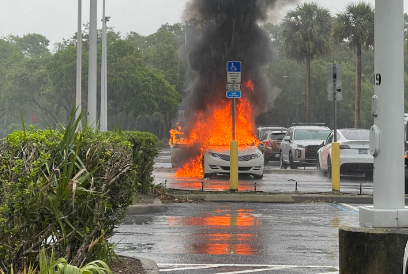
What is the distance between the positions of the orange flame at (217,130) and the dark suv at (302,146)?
11.2 ft

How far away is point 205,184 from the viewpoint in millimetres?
19500

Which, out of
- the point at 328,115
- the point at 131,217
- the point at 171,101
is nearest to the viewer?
the point at 131,217

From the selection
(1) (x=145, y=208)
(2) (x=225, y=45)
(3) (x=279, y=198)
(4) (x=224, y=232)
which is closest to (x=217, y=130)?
(2) (x=225, y=45)

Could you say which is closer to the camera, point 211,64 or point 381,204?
point 381,204

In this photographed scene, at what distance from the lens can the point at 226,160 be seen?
2120 cm

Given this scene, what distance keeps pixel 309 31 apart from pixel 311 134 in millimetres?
25840

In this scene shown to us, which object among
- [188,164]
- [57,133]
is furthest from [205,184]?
[57,133]

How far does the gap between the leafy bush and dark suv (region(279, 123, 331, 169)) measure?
70.1 feet

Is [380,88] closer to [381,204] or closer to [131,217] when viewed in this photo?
[381,204]

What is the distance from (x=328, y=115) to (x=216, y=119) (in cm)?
4941

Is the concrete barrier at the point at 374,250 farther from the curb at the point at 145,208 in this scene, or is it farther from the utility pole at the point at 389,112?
the curb at the point at 145,208

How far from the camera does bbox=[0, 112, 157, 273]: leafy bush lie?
226 inches

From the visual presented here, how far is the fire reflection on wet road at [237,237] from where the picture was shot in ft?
27.6

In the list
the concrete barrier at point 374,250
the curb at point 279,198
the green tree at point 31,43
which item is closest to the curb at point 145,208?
the curb at point 279,198
